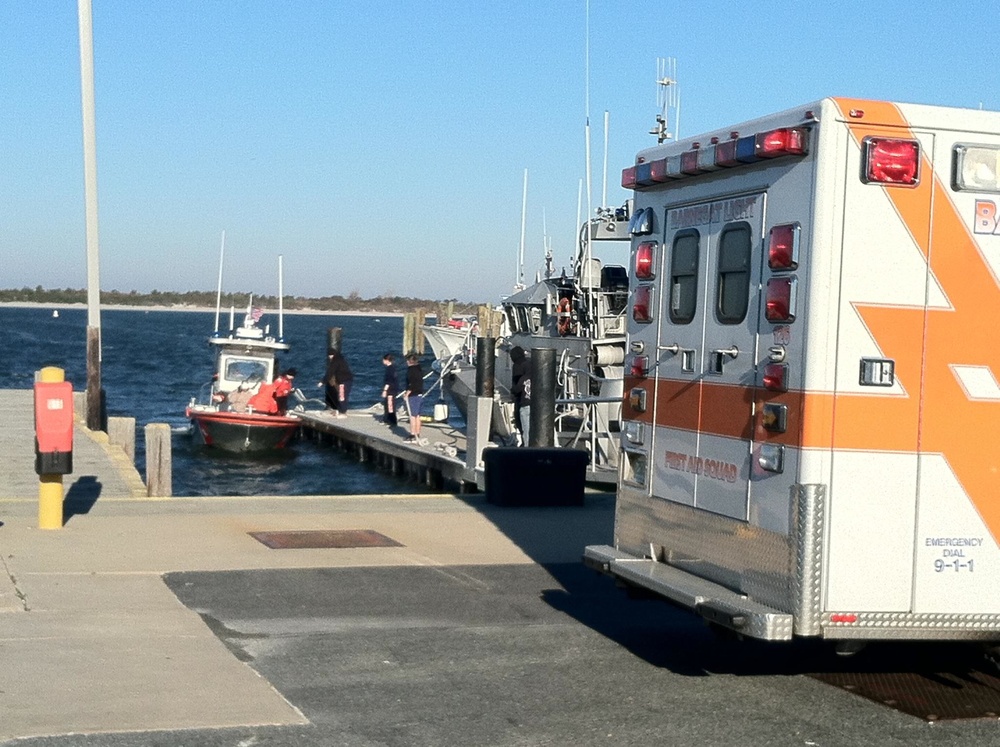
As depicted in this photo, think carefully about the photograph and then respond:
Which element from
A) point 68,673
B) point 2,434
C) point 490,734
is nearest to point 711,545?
point 490,734

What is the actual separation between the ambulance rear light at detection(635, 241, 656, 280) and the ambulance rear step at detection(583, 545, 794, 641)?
5.31 feet

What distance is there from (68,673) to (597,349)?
51.6 feet

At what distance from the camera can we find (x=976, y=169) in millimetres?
6633

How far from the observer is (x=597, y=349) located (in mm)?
22156

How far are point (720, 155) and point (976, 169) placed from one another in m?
1.28

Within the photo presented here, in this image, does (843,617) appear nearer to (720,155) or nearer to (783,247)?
(783,247)

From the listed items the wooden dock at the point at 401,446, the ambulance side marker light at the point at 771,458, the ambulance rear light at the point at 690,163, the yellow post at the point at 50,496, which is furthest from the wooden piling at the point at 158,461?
the ambulance side marker light at the point at 771,458

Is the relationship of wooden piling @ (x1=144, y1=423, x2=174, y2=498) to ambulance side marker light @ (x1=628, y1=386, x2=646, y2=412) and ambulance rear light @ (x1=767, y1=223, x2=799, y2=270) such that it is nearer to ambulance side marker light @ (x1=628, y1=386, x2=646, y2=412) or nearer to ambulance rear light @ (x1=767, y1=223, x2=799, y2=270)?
ambulance side marker light @ (x1=628, y1=386, x2=646, y2=412)

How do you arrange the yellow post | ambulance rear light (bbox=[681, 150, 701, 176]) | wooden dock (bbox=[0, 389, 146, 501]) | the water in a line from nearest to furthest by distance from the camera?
ambulance rear light (bbox=[681, 150, 701, 176]) → the yellow post → wooden dock (bbox=[0, 389, 146, 501]) → the water

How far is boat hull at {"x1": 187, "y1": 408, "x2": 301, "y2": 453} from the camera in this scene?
25328 millimetres

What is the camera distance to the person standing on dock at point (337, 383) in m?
29.0

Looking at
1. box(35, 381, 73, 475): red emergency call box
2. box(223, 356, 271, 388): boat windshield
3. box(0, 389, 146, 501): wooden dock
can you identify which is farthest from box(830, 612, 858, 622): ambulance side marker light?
box(223, 356, 271, 388): boat windshield

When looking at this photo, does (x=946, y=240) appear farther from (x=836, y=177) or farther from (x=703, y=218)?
(x=703, y=218)

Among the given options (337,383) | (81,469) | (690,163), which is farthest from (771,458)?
(337,383)
